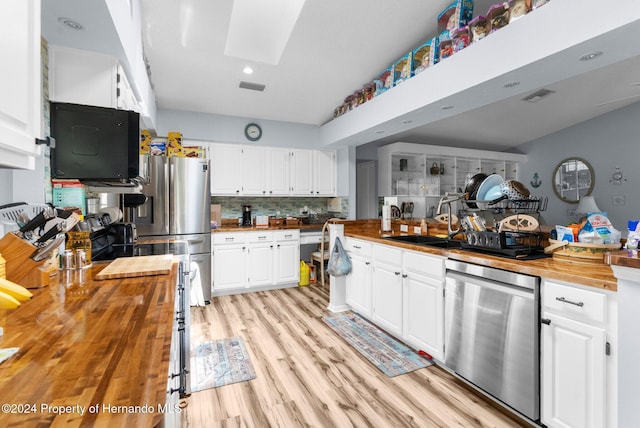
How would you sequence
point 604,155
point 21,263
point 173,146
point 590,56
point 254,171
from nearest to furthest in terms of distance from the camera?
point 21,263 < point 590,56 < point 173,146 < point 254,171 < point 604,155

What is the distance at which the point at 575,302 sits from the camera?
1.43 m

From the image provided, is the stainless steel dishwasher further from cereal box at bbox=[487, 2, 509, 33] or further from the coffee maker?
the coffee maker

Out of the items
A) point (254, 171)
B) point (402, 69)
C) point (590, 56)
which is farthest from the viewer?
point (254, 171)

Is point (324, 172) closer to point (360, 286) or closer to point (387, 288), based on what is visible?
point (360, 286)

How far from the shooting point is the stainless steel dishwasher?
162 centimetres

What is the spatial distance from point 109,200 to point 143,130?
1.31m

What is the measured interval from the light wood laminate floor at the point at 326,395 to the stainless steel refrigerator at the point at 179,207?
1.21 metres

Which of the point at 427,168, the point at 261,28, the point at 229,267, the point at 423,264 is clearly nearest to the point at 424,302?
the point at 423,264

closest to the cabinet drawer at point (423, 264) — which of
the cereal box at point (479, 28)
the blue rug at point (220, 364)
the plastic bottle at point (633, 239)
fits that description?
the plastic bottle at point (633, 239)

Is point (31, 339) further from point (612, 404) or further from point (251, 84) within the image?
point (251, 84)

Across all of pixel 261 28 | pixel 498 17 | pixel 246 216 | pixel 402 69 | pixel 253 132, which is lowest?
pixel 246 216

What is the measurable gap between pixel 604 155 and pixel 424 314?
5.60 meters

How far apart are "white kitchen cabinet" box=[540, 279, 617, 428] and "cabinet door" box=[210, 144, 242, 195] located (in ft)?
12.7

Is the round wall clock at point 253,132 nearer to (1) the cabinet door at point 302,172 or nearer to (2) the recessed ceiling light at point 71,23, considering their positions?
(1) the cabinet door at point 302,172
